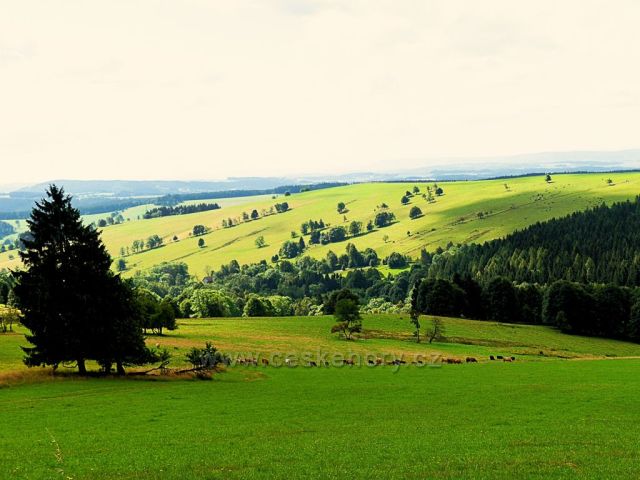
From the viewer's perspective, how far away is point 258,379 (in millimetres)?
61375

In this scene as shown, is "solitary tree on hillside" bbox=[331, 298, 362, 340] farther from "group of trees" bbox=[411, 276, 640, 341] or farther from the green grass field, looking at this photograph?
"group of trees" bbox=[411, 276, 640, 341]

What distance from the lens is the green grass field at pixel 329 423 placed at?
2547cm

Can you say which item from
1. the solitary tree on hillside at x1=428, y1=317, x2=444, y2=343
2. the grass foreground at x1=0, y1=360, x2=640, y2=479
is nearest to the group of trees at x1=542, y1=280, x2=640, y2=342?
the solitary tree on hillside at x1=428, y1=317, x2=444, y2=343

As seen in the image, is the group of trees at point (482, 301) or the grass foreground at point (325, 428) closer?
the grass foreground at point (325, 428)

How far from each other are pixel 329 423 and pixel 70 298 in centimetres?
3378

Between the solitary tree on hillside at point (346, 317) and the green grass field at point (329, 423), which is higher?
the green grass field at point (329, 423)

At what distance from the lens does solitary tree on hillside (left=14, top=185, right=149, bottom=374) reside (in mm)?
56594

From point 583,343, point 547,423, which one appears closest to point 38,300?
point 547,423

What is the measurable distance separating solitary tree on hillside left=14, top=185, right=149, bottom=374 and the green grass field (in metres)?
2.91

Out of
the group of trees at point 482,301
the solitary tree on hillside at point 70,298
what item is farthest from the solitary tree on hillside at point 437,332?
the solitary tree on hillside at point 70,298

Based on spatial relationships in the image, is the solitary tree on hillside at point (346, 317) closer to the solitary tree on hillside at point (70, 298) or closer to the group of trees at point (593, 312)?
the group of trees at point (593, 312)

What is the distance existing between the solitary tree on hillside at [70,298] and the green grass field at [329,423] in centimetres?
291

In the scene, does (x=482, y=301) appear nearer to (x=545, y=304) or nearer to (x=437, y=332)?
(x=545, y=304)

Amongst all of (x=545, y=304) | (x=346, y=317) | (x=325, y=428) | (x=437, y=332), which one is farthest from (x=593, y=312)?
(x=325, y=428)
